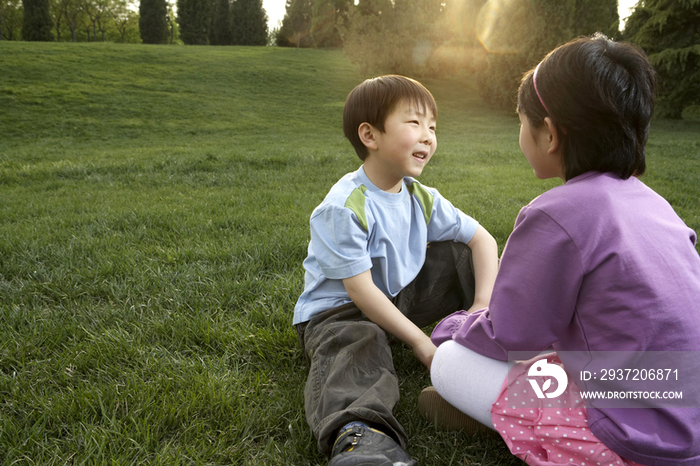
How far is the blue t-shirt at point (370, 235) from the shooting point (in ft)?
6.28

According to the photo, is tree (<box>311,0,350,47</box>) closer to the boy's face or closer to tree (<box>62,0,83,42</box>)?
tree (<box>62,0,83,42</box>)

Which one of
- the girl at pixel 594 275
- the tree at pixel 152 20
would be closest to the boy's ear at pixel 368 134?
the girl at pixel 594 275

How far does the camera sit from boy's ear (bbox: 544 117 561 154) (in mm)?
1303

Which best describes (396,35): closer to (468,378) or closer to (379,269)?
(379,269)

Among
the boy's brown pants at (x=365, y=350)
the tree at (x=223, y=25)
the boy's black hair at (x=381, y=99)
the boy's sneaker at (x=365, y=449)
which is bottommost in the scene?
the boy's sneaker at (x=365, y=449)

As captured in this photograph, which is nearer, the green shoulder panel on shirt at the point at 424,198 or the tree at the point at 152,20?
the green shoulder panel on shirt at the point at 424,198

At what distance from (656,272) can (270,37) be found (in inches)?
2723

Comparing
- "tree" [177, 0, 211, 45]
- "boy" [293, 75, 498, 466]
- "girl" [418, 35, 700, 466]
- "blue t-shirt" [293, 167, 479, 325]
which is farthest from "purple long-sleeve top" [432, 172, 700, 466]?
"tree" [177, 0, 211, 45]

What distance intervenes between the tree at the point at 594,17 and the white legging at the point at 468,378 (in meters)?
22.1

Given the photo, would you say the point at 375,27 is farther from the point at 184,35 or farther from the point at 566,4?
the point at 184,35

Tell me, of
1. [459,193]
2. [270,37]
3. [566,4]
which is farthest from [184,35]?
[459,193]

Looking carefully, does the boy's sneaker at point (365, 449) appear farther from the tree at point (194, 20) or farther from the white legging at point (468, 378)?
the tree at point (194, 20)

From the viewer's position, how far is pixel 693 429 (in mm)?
1142

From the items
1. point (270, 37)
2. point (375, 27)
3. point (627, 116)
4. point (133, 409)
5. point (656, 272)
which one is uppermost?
point (270, 37)
